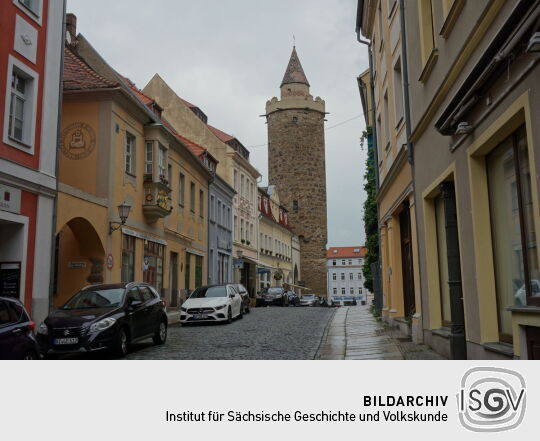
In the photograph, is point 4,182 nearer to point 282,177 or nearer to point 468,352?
point 468,352

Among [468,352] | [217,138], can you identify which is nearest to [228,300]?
[468,352]

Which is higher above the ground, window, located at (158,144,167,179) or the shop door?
window, located at (158,144,167,179)

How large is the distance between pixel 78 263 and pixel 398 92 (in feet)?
37.4

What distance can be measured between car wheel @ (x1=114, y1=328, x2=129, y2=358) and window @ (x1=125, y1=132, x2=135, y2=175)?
1151 cm

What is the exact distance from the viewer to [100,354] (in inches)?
475

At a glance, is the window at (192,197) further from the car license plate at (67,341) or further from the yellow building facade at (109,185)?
the car license plate at (67,341)

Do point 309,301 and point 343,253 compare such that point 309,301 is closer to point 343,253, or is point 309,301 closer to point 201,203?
point 201,203

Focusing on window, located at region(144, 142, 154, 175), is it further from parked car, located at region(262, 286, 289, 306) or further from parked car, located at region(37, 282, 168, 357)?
parked car, located at region(262, 286, 289, 306)

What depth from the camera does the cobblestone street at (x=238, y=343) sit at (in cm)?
1172

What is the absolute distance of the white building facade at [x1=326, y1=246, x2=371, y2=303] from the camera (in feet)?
385

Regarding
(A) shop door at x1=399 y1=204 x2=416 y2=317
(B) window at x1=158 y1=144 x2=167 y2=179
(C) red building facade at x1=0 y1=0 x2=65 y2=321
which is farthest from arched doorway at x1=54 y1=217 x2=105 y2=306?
(A) shop door at x1=399 y1=204 x2=416 y2=317

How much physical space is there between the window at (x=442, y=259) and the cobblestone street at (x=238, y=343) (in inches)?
105

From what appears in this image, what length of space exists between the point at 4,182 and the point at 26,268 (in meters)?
2.25

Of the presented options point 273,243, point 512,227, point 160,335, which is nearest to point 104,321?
point 160,335
